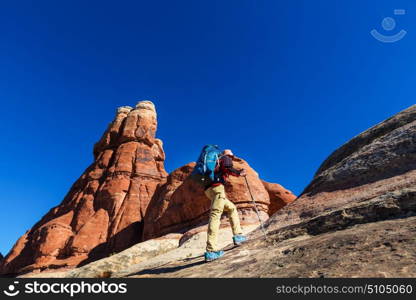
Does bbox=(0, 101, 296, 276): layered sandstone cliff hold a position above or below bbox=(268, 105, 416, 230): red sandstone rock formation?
above

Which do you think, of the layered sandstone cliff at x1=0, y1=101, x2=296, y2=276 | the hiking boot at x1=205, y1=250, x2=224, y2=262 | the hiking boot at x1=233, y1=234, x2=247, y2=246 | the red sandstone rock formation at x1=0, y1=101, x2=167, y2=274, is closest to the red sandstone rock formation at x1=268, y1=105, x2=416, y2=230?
the hiking boot at x1=233, y1=234, x2=247, y2=246

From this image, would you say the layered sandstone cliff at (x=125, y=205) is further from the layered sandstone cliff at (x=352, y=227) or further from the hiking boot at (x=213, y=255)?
the layered sandstone cliff at (x=352, y=227)

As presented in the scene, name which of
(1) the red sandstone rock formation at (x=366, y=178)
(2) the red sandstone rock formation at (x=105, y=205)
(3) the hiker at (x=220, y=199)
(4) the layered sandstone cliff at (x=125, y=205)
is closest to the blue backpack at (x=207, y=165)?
(3) the hiker at (x=220, y=199)

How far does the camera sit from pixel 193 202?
1139 inches

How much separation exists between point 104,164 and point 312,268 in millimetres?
59544

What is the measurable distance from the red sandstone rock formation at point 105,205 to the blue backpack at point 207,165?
38.8m

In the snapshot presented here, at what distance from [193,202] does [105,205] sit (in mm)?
27671

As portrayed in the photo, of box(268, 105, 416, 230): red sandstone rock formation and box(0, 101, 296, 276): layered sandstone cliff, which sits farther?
box(0, 101, 296, 276): layered sandstone cliff

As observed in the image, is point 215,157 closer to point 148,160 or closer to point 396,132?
point 396,132

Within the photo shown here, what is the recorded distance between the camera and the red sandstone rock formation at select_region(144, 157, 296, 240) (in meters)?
25.5

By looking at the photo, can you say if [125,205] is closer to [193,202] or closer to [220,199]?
[193,202]

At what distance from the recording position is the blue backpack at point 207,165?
7414 mm

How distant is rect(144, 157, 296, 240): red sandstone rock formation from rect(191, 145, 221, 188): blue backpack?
15.7 m

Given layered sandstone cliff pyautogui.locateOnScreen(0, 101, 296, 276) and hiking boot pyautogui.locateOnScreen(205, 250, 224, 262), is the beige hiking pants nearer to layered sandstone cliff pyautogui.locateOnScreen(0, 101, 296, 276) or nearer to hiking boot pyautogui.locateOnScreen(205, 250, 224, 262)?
hiking boot pyautogui.locateOnScreen(205, 250, 224, 262)
